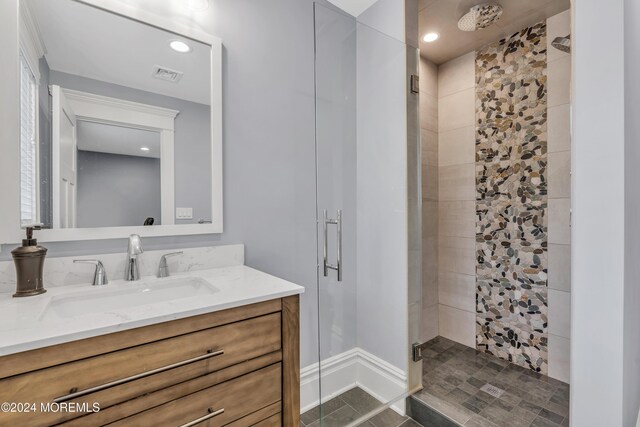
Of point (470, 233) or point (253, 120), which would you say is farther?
point (470, 233)

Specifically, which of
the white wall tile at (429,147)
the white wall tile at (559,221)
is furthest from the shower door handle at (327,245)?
the white wall tile at (559,221)

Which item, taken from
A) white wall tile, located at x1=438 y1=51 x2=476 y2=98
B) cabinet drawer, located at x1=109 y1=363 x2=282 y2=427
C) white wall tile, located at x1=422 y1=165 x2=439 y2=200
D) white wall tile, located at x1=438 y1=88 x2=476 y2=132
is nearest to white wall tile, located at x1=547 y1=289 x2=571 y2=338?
white wall tile, located at x1=422 y1=165 x2=439 y2=200

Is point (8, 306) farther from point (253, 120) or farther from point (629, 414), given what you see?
point (629, 414)

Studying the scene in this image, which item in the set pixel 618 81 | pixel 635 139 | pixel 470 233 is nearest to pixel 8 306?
pixel 618 81

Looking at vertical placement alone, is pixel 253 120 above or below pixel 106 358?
above

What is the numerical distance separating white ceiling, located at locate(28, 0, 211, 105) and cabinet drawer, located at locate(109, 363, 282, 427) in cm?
129

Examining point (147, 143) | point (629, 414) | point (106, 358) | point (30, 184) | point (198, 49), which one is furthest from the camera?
point (198, 49)

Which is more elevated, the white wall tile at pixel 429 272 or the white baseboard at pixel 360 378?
the white wall tile at pixel 429 272

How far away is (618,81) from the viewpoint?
1165mm

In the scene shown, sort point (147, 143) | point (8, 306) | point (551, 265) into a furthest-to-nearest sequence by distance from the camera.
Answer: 1. point (551, 265)
2. point (147, 143)
3. point (8, 306)

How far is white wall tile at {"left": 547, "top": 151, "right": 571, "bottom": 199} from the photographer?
Result: 6.45ft

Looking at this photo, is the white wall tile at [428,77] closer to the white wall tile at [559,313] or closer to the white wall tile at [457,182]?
the white wall tile at [457,182]

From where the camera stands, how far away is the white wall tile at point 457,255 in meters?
2.47

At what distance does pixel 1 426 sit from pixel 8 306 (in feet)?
1.34
